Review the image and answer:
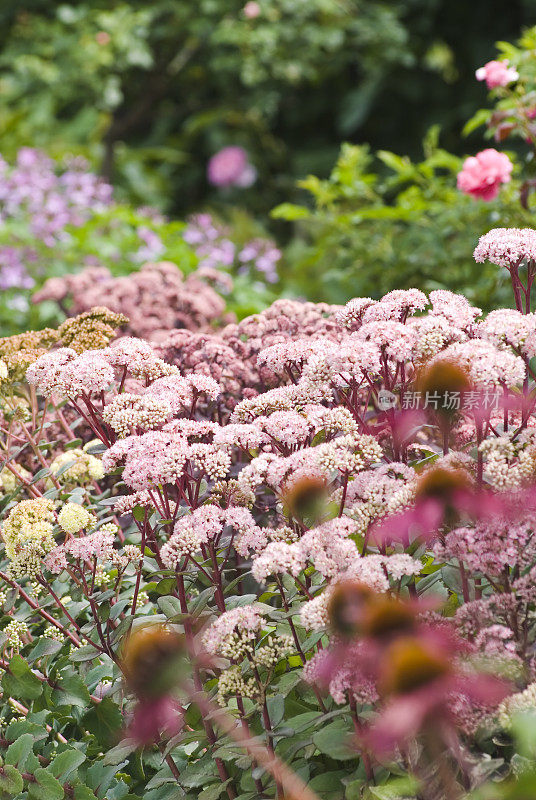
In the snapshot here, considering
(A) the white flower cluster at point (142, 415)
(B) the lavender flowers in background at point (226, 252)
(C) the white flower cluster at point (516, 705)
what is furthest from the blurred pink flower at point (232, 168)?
(C) the white flower cluster at point (516, 705)

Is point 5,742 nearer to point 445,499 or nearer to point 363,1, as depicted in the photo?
point 445,499

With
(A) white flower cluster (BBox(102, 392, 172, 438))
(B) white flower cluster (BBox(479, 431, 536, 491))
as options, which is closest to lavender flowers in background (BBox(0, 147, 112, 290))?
(A) white flower cluster (BBox(102, 392, 172, 438))

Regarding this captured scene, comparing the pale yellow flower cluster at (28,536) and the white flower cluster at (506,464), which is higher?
the white flower cluster at (506,464)

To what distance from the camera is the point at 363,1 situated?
676 centimetres

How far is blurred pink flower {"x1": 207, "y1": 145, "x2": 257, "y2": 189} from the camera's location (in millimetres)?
7465

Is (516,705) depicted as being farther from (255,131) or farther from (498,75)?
(255,131)

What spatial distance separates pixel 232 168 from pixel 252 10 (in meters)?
1.41

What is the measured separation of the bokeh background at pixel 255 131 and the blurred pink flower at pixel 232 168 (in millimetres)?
50

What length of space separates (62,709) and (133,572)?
0.27 meters

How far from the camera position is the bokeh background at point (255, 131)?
4.12 metres

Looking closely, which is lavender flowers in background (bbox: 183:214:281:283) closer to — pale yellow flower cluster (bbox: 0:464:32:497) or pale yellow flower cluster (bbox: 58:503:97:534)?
pale yellow flower cluster (bbox: 0:464:32:497)

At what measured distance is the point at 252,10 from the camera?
20.9ft

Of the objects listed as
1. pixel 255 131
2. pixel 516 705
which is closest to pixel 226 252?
pixel 255 131

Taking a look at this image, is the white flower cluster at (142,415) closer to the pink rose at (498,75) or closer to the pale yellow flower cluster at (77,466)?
the pale yellow flower cluster at (77,466)
